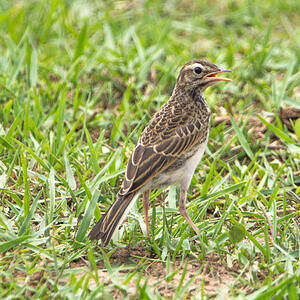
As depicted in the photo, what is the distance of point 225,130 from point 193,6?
166 inches

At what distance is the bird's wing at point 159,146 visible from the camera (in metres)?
5.00

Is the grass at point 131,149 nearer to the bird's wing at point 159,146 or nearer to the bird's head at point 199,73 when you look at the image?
the bird's wing at point 159,146

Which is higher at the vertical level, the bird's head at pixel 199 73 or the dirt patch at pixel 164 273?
the bird's head at pixel 199 73

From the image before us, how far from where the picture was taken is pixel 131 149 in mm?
6391

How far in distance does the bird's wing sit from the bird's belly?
0.06m

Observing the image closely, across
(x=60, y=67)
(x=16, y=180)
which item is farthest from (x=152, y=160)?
(x=60, y=67)

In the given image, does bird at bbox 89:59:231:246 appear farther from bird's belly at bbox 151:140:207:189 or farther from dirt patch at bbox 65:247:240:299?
dirt patch at bbox 65:247:240:299

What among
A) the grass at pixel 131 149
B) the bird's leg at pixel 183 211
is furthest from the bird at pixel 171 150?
the grass at pixel 131 149

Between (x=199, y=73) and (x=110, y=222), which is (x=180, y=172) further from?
(x=199, y=73)

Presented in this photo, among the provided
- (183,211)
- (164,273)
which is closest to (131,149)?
(183,211)

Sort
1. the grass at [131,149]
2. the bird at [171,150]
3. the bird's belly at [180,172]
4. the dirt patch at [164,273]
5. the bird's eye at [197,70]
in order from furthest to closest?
the bird's eye at [197,70]
the bird's belly at [180,172]
the bird at [171,150]
the grass at [131,149]
the dirt patch at [164,273]

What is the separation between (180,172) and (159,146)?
32 centimetres

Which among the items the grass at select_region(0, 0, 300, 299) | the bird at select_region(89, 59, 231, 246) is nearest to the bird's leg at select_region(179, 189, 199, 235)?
the bird at select_region(89, 59, 231, 246)

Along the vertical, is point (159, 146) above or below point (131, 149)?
above
